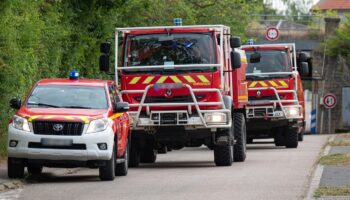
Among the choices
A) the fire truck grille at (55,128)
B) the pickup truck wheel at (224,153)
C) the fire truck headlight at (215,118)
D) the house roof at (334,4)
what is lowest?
the pickup truck wheel at (224,153)

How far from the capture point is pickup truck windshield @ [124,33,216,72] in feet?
82.1

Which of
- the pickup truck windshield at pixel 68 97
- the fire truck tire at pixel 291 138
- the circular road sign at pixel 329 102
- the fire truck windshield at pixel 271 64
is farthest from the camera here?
the circular road sign at pixel 329 102

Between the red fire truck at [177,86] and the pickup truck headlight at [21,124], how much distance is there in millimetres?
4595

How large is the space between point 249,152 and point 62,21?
6379 millimetres

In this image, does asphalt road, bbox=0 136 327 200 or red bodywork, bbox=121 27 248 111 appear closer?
asphalt road, bbox=0 136 327 200

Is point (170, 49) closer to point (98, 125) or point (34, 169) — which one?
point (34, 169)

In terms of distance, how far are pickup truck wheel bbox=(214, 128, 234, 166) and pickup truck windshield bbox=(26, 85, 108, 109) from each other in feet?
13.0

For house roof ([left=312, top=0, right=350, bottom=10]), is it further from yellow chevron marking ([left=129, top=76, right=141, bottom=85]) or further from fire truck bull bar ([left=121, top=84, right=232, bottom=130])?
fire truck bull bar ([left=121, top=84, right=232, bottom=130])

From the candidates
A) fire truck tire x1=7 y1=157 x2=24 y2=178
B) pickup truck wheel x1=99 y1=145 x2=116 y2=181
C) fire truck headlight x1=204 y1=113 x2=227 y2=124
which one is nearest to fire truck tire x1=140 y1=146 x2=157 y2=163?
fire truck headlight x1=204 y1=113 x2=227 y2=124

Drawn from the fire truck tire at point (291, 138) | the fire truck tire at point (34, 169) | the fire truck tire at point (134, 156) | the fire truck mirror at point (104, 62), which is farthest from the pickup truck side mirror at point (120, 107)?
the fire truck tire at point (291, 138)

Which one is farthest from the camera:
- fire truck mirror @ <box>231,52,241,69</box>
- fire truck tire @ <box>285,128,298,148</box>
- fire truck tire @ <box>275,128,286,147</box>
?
fire truck tire @ <box>275,128,286,147</box>

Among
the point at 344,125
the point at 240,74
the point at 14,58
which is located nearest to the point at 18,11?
the point at 14,58

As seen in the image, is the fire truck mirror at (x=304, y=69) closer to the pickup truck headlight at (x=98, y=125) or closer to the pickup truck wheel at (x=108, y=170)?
the pickup truck wheel at (x=108, y=170)

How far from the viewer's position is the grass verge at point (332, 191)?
17.0 meters
